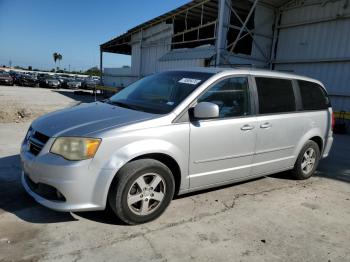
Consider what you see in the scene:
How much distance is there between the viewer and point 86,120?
136 inches

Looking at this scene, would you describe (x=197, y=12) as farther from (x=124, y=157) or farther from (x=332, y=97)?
(x=124, y=157)

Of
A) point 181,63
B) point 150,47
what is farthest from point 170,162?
point 150,47

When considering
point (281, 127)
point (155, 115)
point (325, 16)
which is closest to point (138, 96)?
point (155, 115)

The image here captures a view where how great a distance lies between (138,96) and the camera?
4316 millimetres

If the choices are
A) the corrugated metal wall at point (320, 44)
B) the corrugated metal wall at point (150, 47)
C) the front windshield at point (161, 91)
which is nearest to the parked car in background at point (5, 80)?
the corrugated metal wall at point (150, 47)

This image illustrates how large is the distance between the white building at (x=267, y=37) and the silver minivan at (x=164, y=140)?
10.2m

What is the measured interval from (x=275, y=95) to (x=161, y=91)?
1.70 metres

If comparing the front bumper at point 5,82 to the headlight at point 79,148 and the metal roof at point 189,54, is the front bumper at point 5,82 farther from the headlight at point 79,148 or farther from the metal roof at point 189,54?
the headlight at point 79,148

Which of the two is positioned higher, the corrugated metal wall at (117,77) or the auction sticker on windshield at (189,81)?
the auction sticker on windshield at (189,81)

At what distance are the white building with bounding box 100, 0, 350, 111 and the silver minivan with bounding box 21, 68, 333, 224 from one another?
33.4 feet

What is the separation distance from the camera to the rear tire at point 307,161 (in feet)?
17.3

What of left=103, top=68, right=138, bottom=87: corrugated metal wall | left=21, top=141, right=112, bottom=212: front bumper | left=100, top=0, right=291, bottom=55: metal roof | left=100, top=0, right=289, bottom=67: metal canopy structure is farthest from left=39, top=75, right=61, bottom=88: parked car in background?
left=21, top=141, right=112, bottom=212: front bumper

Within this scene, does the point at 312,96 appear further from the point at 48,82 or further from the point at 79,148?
the point at 48,82

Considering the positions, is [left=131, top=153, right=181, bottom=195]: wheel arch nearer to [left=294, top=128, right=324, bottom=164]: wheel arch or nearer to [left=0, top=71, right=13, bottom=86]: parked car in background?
[left=294, top=128, right=324, bottom=164]: wheel arch
